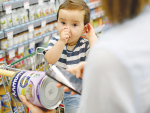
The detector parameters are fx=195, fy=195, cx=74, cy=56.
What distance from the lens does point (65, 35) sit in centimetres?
141

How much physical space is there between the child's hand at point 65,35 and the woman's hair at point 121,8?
0.84 m

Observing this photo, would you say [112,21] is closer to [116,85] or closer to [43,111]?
[116,85]

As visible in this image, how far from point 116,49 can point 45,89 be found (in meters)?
0.61

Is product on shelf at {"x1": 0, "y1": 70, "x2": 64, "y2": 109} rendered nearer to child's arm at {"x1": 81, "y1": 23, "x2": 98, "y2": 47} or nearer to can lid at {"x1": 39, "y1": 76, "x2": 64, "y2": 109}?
can lid at {"x1": 39, "y1": 76, "x2": 64, "y2": 109}

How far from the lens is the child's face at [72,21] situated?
145 centimetres

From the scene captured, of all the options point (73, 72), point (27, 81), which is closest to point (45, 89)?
point (27, 81)

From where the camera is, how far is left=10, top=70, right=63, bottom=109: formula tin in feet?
3.18

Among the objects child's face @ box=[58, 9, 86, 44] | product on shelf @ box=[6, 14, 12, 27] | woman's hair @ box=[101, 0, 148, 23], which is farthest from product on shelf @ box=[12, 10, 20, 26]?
woman's hair @ box=[101, 0, 148, 23]

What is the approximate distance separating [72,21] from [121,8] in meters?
0.94

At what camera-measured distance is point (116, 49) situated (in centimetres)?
50

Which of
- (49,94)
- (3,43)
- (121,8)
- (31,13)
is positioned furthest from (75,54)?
(31,13)

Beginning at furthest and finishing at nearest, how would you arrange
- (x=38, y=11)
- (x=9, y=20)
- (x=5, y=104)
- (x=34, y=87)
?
(x=38, y=11), (x=9, y=20), (x=5, y=104), (x=34, y=87)

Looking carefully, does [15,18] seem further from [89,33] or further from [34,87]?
[34,87]

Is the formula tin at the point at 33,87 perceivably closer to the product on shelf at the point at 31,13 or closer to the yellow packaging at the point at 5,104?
the yellow packaging at the point at 5,104
